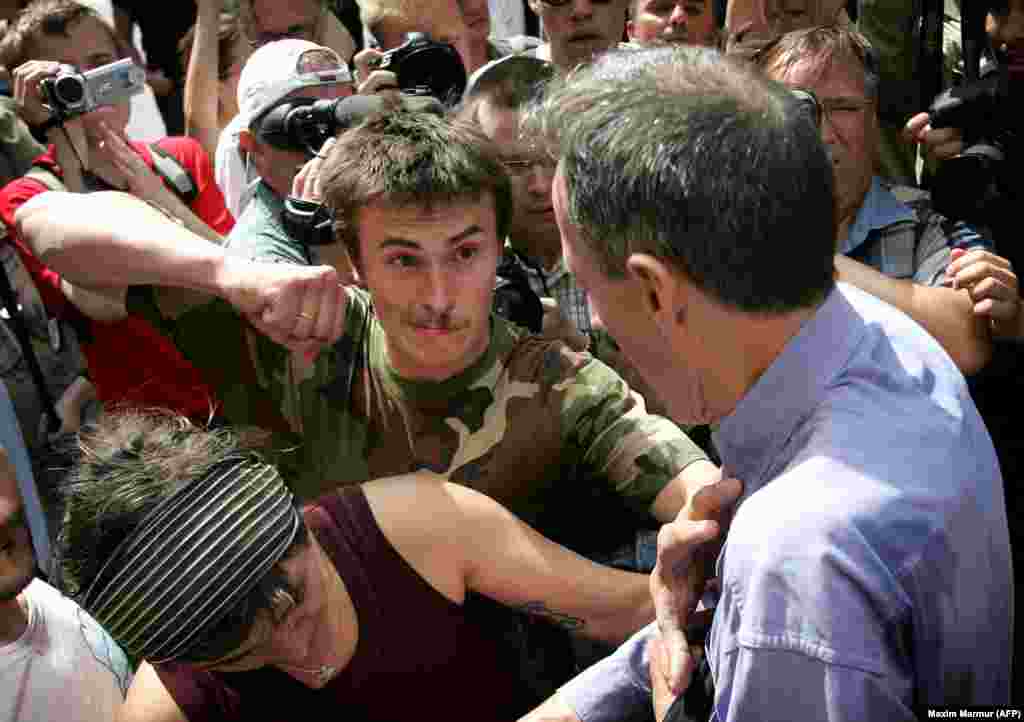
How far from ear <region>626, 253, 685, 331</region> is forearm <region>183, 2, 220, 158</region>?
311cm

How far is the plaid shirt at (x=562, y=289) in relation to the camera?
2736 mm

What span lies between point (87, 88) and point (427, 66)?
81 cm

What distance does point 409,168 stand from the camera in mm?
2240

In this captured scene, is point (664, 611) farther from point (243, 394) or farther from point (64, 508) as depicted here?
point (243, 394)

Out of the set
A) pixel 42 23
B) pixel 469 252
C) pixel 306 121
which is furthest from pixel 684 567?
pixel 42 23

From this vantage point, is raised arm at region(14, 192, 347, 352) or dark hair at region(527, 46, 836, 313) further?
raised arm at region(14, 192, 347, 352)

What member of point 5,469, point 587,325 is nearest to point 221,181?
point 587,325

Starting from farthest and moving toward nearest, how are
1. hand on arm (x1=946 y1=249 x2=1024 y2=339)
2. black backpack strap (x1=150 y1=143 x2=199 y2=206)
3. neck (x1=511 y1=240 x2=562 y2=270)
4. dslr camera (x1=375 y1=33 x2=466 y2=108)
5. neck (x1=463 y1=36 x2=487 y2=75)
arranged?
neck (x1=463 y1=36 x2=487 y2=75) → black backpack strap (x1=150 y1=143 x2=199 y2=206) → dslr camera (x1=375 y1=33 x2=466 y2=108) → neck (x1=511 y1=240 x2=562 y2=270) → hand on arm (x1=946 y1=249 x2=1024 y2=339)

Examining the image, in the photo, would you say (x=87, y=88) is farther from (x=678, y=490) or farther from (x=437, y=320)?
(x=678, y=490)

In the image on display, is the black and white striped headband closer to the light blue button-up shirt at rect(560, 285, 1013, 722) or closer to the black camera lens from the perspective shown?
the light blue button-up shirt at rect(560, 285, 1013, 722)

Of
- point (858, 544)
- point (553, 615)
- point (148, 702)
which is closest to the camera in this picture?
point (858, 544)

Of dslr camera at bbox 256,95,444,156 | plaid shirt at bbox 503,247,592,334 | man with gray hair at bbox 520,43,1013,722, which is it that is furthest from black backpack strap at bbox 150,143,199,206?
man with gray hair at bbox 520,43,1013,722

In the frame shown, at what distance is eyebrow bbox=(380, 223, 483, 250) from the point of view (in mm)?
2244

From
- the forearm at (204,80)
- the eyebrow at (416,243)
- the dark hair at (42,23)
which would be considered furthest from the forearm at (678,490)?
the forearm at (204,80)
